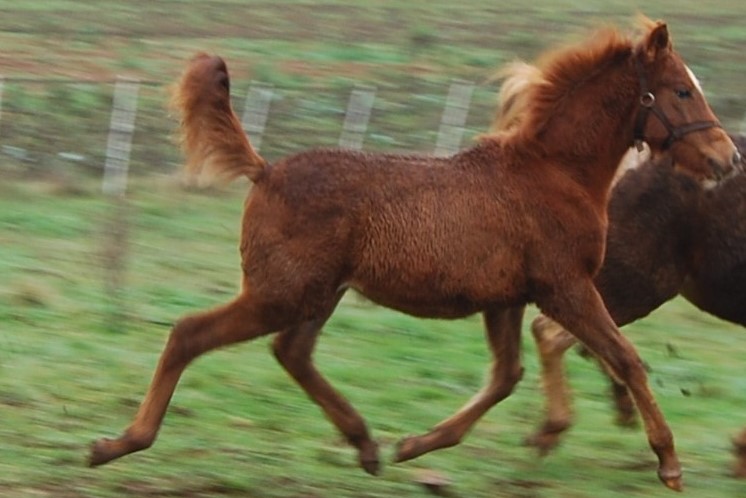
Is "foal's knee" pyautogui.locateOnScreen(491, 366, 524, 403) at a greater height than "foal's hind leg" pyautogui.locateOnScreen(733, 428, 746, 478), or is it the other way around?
"foal's knee" pyautogui.locateOnScreen(491, 366, 524, 403)

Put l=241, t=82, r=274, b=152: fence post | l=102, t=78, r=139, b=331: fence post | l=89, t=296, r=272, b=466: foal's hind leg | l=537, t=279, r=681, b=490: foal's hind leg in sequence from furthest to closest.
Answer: l=241, t=82, r=274, b=152: fence post
l=102, t=78, r=139, b=331: fence post
l=537, t=279, r=681, b=490: foal's hind leg
l=89, t=296, r=272, b=466: foal's hind leg

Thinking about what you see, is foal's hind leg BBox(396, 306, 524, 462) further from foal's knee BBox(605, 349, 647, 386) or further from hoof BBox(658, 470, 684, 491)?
hoof BBox(658, 470, 684, 491)

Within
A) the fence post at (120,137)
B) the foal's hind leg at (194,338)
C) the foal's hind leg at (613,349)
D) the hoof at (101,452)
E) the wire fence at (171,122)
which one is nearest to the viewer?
the hoof at (101,452)

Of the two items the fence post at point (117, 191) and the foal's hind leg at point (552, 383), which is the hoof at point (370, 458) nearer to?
the foal's hind leg at point (552, 383)

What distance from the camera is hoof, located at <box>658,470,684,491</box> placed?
6.50 meters

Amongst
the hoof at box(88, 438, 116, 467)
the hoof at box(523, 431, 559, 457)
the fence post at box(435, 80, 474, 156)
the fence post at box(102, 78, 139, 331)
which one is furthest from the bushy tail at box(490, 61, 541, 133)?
the fence post at box(435, 80, 474, 156)

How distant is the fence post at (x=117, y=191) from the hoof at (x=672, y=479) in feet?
14.1

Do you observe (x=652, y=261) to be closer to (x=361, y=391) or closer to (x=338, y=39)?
(x=361, y=391)

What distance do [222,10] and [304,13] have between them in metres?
1.67

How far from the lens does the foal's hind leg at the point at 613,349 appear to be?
648 centimetres

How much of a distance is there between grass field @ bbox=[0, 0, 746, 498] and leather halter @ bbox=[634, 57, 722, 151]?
5.36 ft

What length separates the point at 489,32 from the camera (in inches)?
1154

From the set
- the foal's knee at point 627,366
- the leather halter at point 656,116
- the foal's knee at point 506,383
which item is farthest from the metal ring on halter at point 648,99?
the foal's knee at point 506,383

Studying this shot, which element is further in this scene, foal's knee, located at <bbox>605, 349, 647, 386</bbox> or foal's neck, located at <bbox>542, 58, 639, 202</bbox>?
foal's neck, located at <bbox>542, 58, 639, 202</bbox>
